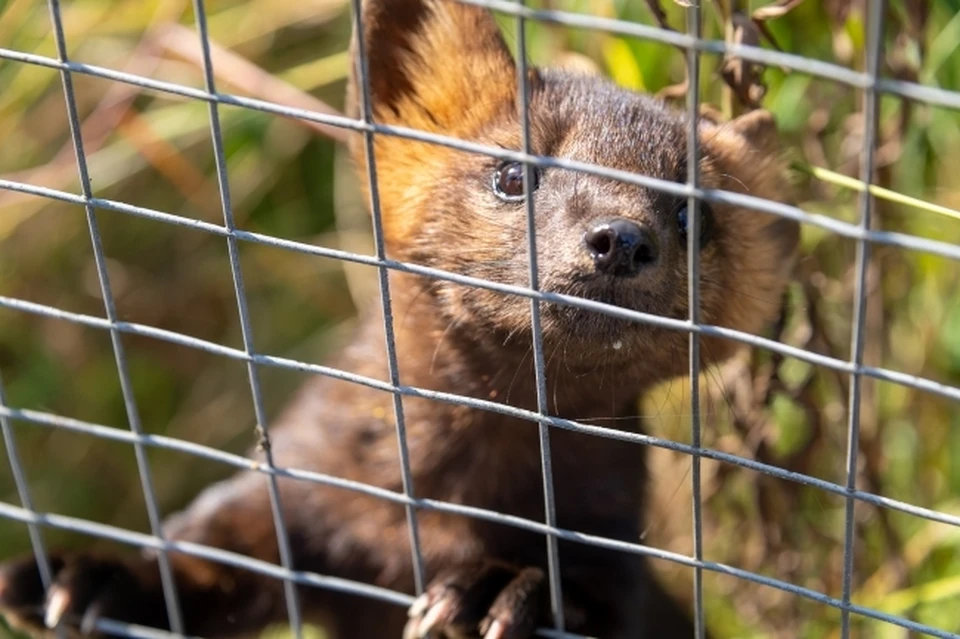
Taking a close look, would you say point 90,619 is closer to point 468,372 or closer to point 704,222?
point 468,372

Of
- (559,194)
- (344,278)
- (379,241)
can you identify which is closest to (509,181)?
(559,194)

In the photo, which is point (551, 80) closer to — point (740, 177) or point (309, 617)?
point (740, 177)

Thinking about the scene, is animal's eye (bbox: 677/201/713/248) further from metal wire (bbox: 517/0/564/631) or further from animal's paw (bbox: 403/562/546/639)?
animal's paw (bbox: 403/562/546/639)

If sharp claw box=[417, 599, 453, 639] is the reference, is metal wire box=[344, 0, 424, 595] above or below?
above

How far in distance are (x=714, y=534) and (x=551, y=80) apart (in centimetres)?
113

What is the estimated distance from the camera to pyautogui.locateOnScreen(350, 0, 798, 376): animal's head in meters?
1.56

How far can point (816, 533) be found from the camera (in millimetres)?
2354

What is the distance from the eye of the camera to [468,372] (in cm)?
188

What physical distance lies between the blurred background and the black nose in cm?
32

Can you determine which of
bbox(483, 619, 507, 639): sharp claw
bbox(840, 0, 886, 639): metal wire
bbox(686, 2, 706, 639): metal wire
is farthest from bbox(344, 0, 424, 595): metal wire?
bbox(840, 0, 886, 639): metal wire

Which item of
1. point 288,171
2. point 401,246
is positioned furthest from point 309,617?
point 288,171

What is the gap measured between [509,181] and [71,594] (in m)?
0.96

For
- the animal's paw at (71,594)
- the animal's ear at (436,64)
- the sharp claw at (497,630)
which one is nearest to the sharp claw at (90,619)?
the animal's paw at (71,594)

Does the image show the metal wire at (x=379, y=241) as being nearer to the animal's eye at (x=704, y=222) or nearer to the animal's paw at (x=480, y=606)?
the animal's paw at (x=480, y=606)
